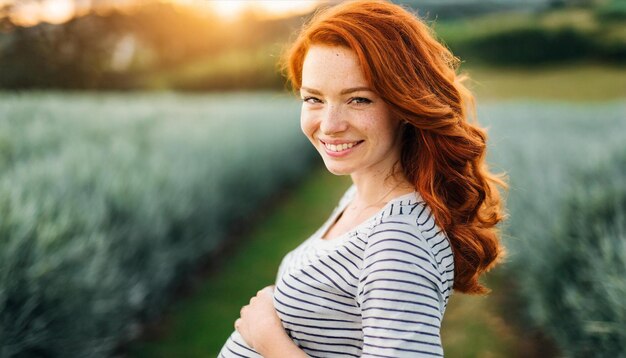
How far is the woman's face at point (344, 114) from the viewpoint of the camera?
4.59ft

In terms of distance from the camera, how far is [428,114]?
141cm

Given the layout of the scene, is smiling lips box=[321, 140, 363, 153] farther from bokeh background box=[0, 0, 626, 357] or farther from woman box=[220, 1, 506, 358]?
bokeh background box=[0, 0, 626, 357]

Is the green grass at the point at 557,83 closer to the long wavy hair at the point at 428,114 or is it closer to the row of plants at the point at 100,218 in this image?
the row of plants at the point at 100,218

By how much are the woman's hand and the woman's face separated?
0.44m

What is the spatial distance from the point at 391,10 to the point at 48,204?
8.46ft

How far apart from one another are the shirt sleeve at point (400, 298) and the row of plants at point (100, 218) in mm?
1890

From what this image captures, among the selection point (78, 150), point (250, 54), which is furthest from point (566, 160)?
point (250, 54)

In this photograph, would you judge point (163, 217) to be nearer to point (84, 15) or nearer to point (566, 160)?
point (566, 160)

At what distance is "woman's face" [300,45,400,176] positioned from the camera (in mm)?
1400

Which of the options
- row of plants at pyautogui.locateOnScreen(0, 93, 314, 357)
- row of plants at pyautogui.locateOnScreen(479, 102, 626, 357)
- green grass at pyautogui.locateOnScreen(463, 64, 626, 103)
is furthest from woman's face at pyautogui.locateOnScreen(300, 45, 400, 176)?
green grass at pyautogui.locateOnScreen(463, 64, 626, 103)

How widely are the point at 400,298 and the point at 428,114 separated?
499 millimetres

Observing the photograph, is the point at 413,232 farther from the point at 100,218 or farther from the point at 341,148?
the point at 100,218

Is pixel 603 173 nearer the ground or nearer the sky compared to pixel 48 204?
nearer the ground

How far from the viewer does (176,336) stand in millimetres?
4223
